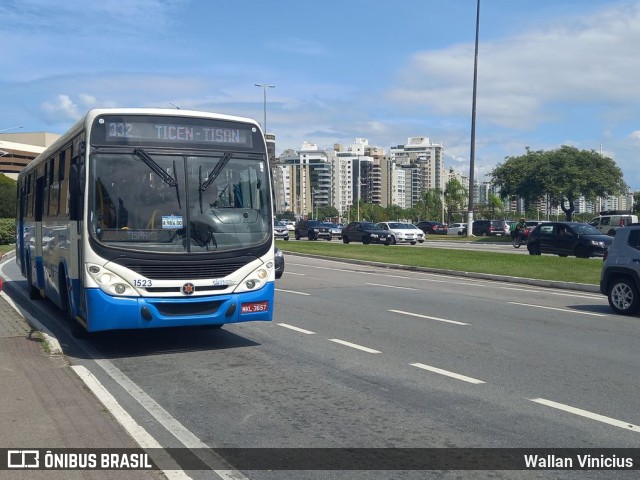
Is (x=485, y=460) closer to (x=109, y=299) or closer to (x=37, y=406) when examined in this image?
(x=37, y=406)

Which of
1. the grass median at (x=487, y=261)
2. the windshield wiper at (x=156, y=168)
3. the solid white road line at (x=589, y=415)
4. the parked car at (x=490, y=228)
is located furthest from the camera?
the parked car at (x=490, y=228)

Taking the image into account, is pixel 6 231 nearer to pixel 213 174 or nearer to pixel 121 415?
pixel 213 174

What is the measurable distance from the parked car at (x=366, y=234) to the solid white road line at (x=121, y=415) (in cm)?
3943

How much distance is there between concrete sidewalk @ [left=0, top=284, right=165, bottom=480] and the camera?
551 cm

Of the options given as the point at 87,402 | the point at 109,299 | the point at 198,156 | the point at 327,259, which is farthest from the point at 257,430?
the point at 327,259

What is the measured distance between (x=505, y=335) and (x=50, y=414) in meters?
7.28

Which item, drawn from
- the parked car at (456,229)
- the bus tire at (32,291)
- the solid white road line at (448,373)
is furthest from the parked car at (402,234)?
the solid white road line at (448,373)

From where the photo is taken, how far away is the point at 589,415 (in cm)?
699

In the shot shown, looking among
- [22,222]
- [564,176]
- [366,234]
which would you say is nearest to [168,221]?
[22,222]

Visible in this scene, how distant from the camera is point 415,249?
122 feet

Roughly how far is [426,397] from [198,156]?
15.0 feet

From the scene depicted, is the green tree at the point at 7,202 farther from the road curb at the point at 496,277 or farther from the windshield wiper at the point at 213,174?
the windshield wiper at the point at 213,174

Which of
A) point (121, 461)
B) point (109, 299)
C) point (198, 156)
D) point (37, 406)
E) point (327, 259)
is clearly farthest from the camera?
point (327, 259)

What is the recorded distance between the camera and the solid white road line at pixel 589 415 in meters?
6.61
